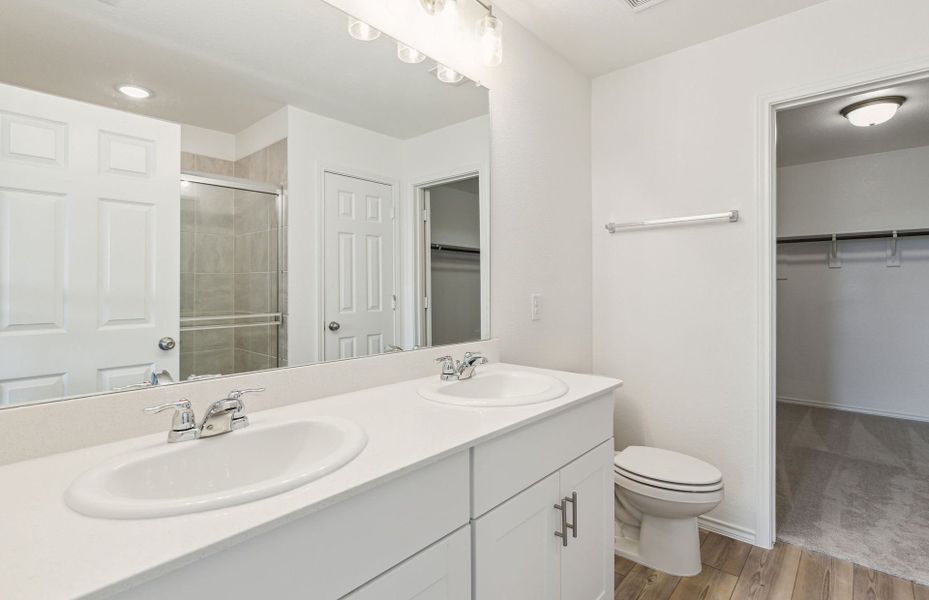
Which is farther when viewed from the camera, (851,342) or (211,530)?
(851,342)

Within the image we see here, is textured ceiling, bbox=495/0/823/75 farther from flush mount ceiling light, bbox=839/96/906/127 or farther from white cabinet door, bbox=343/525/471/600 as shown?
white cabinet door, bbox=343/525/471/600

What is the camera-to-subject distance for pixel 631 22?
1.94m

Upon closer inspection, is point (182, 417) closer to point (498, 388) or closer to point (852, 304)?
point (498, 388)

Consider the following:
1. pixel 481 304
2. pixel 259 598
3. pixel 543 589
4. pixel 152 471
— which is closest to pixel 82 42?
pixel 152 471

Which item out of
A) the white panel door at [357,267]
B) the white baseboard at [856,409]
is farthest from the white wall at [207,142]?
the white baseboard at [856,409]

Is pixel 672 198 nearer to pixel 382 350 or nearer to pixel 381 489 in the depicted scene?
pixel 382 350

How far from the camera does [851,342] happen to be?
12.7 ft

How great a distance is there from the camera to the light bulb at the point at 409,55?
1.49 meters

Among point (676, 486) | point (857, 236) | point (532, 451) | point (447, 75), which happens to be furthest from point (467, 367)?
point (857, 236)

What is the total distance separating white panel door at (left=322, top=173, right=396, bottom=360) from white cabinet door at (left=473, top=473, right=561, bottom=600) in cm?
64

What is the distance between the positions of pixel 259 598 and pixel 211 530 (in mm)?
133

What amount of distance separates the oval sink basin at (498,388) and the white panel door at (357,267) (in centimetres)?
26

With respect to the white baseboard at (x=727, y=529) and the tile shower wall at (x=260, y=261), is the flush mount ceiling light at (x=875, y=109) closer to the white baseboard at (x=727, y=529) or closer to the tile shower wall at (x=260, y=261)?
the white baseboard at (x=727, y=529)

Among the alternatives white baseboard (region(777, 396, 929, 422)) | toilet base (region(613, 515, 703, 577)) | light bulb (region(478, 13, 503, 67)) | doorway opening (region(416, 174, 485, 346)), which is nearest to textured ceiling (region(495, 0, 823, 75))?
light bulb (region(478, 13, 503, 67))
